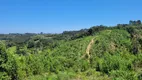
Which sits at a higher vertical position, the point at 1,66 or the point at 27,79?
the point at 1,66

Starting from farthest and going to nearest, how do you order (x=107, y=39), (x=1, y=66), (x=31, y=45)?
(x=31, y=45), (x=107, y=39), (x=1, y=66)

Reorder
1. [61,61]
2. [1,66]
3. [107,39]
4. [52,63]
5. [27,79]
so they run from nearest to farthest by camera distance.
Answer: [1,66], [27,79], [52,63], [61,61], [107,39]

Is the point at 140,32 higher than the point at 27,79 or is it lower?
higher

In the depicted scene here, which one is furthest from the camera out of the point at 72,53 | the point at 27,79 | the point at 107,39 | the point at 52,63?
the point at 107,39

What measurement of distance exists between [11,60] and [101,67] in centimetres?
1710

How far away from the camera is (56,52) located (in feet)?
169

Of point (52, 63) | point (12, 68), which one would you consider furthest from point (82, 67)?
point (12, 68)

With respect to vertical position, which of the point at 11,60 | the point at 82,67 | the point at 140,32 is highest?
the point at 140,32

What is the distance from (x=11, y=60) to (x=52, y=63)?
1272cm

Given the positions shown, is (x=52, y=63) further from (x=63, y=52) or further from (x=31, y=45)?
(x=31, y=45)

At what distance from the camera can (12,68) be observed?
23.3 metres

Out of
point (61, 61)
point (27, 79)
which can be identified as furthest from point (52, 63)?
point (27, 79)

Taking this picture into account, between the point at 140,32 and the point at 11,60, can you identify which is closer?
the point at 11,60

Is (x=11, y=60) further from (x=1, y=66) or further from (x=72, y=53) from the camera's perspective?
(x=72, y=53)
